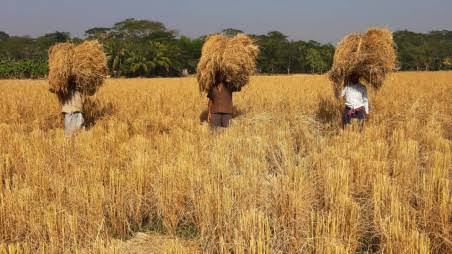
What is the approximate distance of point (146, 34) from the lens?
216 feet

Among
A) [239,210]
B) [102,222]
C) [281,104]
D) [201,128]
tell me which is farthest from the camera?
[281,104]

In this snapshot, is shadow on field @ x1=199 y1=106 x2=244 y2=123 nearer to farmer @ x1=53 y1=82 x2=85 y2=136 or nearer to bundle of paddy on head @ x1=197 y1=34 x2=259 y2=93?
bundle of paddy on head @ x1=197 y1=34 x2=259 y2=93

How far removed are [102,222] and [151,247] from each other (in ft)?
1.30

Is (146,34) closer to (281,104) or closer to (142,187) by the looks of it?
(281,104)

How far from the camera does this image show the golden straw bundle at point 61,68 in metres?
6.71

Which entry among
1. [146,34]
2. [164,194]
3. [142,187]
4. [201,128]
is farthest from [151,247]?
[146,34]

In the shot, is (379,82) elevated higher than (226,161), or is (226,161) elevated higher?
(379,82)

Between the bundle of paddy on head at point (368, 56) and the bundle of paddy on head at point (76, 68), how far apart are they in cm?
402

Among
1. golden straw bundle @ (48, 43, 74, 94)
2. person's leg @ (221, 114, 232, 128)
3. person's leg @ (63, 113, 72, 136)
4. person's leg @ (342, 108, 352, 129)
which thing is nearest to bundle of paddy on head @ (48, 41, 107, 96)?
golden straw bundle @ (48, 43, 74, 94)

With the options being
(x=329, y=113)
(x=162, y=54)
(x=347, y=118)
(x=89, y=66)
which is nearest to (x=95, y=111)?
(x=89, y=66)

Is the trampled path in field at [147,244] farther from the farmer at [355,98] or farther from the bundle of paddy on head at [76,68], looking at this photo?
the bundle of paddy on head at [76,68]

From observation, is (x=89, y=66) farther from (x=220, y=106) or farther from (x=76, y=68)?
(x=220, y=106)

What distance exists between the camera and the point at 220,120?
701 centimetres

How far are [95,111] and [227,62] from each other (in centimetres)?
423
